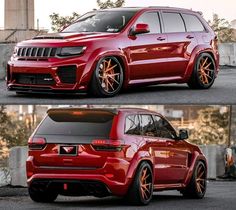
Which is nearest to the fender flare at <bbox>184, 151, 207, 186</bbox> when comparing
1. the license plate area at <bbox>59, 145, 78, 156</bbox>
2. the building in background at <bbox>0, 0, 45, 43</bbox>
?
the license plate area at <bbox>59, 145, 78, 156</bbox>

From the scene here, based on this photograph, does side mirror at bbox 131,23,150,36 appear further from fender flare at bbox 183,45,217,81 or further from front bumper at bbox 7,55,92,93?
fender flare at bbox 183,45,217,81

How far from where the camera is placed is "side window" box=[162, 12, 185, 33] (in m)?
19.6

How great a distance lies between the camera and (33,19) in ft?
279

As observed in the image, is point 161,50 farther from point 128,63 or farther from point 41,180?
point 41,180

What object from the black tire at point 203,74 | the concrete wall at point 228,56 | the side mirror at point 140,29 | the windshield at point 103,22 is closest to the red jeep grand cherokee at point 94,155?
the side mirror at point 140,29

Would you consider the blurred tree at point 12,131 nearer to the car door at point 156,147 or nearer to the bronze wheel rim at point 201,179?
the bronze wheel rim at point 201,179

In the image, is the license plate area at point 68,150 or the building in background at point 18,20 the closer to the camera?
the license plate area at point 68,150

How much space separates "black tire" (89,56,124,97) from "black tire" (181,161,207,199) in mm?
1933

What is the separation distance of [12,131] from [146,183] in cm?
2978

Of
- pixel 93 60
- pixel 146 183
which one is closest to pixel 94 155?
pixel 146 183

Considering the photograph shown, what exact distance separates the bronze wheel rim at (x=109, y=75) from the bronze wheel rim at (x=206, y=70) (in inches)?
108

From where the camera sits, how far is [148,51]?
18.6m

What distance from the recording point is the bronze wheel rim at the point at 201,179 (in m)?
18.3

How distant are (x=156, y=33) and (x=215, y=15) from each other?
222ft
